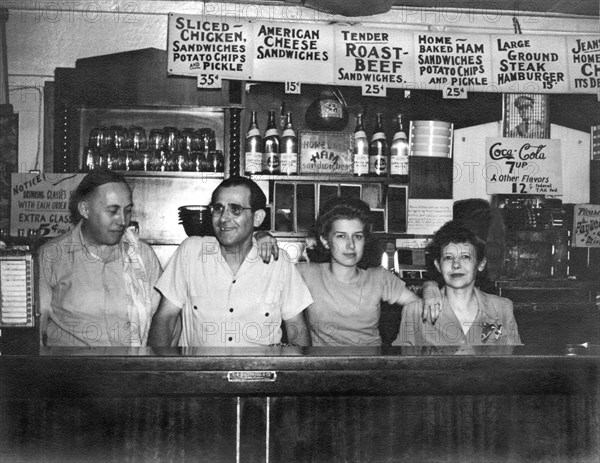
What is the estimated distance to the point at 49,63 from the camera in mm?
4535

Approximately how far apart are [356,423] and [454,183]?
3456mm

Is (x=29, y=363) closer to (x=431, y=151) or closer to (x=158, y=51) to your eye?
(x=158, y=51)

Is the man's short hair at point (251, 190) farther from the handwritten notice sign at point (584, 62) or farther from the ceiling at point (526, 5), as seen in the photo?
the ceiling at point (526, 5)

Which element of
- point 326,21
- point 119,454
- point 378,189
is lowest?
point 119,454

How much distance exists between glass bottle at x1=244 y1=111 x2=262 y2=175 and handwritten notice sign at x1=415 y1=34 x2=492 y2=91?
1043mm

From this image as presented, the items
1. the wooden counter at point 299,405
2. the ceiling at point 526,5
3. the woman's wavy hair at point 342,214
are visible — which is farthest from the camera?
the ceiling at point 526,5

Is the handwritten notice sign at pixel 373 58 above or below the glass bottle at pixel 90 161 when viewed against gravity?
above

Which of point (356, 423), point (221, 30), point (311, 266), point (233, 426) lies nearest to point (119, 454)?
point (233, 426)

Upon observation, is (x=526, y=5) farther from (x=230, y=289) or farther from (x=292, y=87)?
(x=230, y=289)

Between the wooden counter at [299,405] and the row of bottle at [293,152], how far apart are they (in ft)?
8.45

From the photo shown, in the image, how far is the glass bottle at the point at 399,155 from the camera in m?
4.33

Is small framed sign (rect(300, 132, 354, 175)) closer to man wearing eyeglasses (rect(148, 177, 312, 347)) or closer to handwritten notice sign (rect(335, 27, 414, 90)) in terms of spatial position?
handwritten notice sign (rect(335, 27, 414, 90))

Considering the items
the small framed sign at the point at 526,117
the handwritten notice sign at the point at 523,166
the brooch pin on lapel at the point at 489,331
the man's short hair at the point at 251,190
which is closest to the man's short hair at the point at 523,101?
the small framed sign at the point at 526,117

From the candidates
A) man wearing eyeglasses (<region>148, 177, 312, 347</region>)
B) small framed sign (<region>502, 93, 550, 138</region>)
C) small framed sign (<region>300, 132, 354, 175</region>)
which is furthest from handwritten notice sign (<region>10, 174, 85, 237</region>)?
small framed sign (<region>502, 93, 550, 138</region>)
